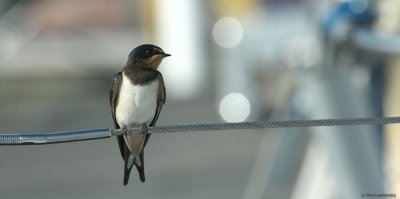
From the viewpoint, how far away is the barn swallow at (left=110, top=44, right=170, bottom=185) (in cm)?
244

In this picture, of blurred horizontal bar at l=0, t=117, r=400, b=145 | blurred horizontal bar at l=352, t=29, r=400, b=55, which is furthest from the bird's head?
blurred horizontal bar at l=352, t=29, r=400, b=55

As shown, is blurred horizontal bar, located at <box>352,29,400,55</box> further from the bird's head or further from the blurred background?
the bird's head

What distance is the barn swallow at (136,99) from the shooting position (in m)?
2.44

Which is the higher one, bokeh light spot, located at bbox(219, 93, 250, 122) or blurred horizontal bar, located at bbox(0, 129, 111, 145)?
bokeh light spot, located at bbox(219, 93, 250, 122)

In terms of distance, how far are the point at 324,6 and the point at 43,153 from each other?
17.7ft

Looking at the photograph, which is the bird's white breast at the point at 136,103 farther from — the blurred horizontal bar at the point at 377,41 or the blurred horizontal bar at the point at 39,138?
the blurred horizontal bar at the point at 377,41

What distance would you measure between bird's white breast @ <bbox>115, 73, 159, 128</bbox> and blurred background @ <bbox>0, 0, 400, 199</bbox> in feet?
2.54

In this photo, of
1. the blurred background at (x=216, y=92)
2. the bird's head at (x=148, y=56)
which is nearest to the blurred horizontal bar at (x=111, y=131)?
the bird's head at (x=148, y=56)

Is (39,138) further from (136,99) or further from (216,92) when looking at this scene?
(216,92)

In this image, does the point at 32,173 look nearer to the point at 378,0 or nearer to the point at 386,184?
the point at 378,0

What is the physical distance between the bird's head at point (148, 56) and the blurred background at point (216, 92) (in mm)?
896

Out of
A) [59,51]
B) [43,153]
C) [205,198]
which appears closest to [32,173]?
[43,153]

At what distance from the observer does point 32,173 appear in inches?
327

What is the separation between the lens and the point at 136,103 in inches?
101
